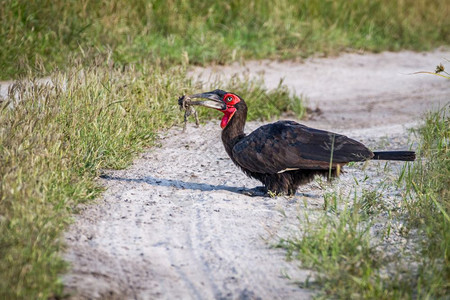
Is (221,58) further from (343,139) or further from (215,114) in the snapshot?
(343,139)

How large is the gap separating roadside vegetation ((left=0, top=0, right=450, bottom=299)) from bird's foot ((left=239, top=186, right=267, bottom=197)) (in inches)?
42.7

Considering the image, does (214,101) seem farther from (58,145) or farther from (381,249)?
(381,249)

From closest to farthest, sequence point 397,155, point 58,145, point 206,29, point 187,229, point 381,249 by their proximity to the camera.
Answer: point 381,249
point 187,229
point 58,145
point 397,155
point 206,29

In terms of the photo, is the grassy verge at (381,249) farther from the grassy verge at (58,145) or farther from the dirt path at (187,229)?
the grassy verge at (58,145)

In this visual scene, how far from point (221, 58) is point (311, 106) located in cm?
150

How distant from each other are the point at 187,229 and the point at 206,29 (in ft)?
21.6

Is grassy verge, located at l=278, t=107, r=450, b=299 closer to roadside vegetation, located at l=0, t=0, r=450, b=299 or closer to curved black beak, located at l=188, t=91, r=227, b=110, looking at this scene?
roadside vegetation, located at l=0, t=0, r=450, b=299

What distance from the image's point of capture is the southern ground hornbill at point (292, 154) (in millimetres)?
5180

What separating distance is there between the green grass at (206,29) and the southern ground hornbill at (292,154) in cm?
268

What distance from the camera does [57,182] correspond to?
465cm

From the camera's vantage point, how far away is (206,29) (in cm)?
1062

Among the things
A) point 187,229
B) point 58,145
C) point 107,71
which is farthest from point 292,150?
point 107,71

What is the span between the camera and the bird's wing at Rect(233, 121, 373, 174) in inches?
204

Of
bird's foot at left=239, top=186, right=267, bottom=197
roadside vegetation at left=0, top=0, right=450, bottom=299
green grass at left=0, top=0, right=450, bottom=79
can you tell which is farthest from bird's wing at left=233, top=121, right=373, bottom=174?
green grass at left=0, top=0, right=450, bottom=79
